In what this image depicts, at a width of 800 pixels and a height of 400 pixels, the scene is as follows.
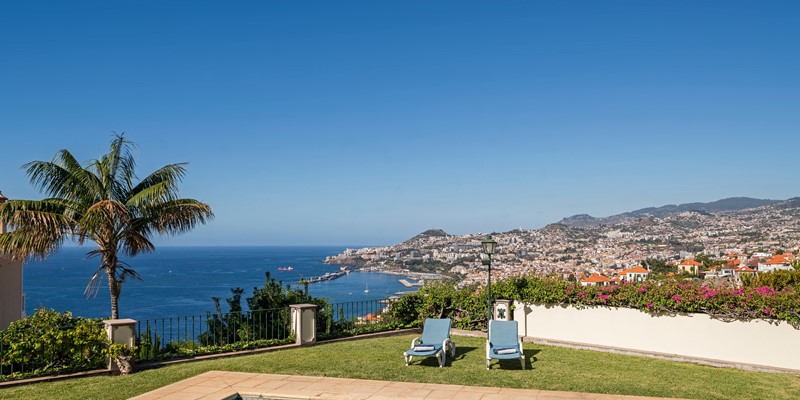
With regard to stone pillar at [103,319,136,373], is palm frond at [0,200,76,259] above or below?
above

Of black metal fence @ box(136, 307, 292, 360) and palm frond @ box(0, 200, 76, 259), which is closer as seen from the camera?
palm frond @ box(0, 200, 76, 259)

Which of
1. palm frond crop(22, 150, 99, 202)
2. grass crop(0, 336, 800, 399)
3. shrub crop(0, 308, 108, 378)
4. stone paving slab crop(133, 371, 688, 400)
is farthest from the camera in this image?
palm frond crop(22, 150, 99, 202)

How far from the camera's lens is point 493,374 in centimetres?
923

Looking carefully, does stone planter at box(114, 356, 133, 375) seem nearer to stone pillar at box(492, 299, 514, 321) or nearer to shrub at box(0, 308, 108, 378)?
shrub at box(0, 308, 108, 378)

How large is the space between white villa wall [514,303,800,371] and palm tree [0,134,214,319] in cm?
818

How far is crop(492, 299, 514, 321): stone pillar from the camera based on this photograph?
13297 millimetres

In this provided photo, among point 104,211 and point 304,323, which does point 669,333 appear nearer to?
point 304,323

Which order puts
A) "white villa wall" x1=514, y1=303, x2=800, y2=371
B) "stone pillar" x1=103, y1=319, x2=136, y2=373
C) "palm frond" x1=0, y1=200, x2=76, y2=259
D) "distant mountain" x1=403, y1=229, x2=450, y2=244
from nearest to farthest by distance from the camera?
"stone pillar" x1=103, y1=319, x2=136, y2=373, "palm frond" x1=0, y1=200, x2=76, y2=259, "white villa wall" x1=514, y1=303, x2=800, y2=371, "distant mountain" x1=403, y1=229, x2=450, y2=244

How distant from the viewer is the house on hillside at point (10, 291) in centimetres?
1255

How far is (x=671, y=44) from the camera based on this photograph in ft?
60.1

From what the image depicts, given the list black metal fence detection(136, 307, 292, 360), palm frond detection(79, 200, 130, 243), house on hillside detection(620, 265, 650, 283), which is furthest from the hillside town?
palm frond detection(79, 200, 130, 243)

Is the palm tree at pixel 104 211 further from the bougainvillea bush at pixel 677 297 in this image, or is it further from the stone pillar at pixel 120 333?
the bougainvillea bush at pixel 677 297

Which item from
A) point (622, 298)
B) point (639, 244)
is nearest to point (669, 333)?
point (622, 298)

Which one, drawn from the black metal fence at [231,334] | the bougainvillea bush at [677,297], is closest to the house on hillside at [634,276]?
the bougainvillea bush at [677,297]
